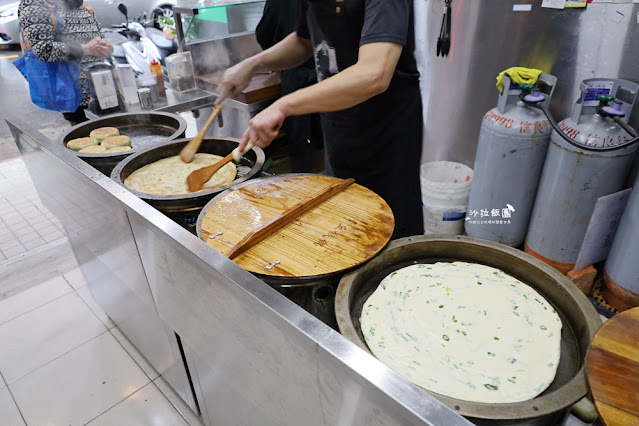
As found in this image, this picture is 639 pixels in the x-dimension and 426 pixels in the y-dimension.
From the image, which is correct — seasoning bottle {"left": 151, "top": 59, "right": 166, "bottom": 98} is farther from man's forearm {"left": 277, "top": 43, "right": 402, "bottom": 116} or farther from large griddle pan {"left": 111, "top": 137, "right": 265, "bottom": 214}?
man's forearm {"left": 277, "top": 43, "right": 402, "bottom": 116}

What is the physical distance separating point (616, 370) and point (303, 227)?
0.83m

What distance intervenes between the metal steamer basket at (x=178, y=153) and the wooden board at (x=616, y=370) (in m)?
1.17

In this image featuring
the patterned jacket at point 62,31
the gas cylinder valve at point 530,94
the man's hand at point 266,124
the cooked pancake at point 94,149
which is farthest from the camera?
the patterned jacket at point 62,31

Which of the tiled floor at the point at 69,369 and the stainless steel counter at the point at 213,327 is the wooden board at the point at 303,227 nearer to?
the stainless steel counter at the point at 213,327

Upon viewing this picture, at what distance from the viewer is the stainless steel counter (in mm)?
819

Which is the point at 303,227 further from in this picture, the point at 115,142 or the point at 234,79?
the point at 115,142

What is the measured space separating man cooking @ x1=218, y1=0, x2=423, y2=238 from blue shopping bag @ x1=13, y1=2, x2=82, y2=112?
1902mm

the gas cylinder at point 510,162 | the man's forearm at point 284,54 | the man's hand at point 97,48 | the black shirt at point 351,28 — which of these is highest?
the black shirt at point 351,28

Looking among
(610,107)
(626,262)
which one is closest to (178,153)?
(610,107)

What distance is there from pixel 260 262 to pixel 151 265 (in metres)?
0.56

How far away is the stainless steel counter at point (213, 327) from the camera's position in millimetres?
819

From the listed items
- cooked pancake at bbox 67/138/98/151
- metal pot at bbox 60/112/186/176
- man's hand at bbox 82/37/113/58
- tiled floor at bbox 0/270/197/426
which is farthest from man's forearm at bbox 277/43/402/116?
man's hand at bbox 82/37/113/58

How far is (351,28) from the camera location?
1.69 m

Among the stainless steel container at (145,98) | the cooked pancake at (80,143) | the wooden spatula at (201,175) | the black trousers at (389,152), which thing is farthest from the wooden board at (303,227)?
the stainless steel container at (145,98)
